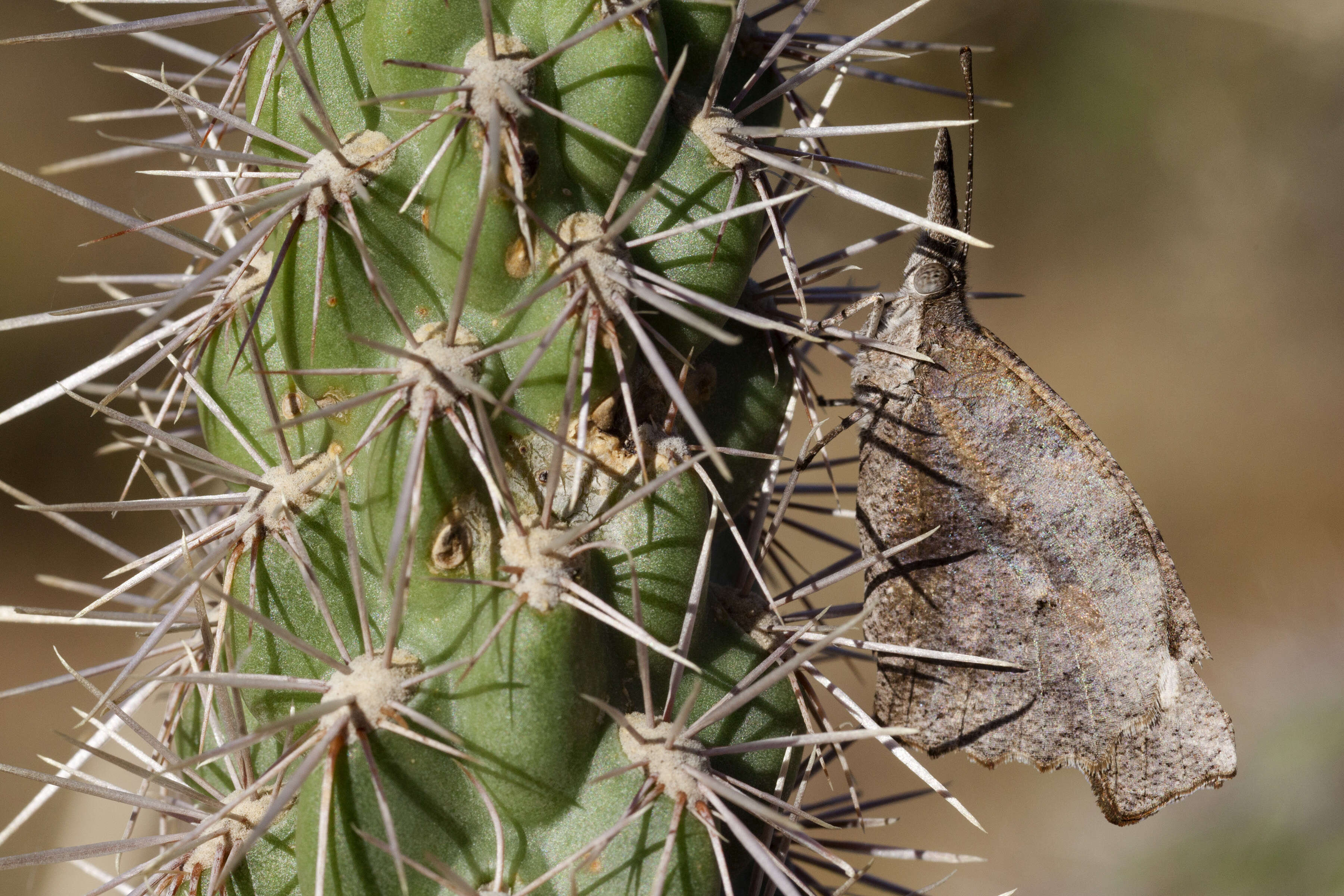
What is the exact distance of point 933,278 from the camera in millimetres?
1927

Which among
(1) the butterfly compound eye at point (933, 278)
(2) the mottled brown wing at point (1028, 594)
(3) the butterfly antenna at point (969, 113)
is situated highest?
(3) the butterfly antenna at point (969, 113)

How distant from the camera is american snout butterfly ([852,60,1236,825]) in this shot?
1689mm

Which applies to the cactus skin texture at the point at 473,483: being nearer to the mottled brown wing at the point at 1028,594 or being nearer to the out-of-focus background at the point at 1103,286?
the mottled brown wing at the point at 1028,594

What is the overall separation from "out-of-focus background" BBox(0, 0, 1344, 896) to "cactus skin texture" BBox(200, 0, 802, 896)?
4.10 meters

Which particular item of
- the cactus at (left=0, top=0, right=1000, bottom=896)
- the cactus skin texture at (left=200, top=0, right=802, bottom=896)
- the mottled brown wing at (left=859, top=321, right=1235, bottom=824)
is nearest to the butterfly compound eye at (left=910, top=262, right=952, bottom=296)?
the mottled brown wing at (left=859, top=321, right=1235, bottom=824)

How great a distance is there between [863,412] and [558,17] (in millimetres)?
1054

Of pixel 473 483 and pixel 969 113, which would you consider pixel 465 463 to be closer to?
pixel 473 483

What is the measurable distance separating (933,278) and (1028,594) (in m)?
0.69

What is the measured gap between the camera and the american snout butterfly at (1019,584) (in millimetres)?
1689

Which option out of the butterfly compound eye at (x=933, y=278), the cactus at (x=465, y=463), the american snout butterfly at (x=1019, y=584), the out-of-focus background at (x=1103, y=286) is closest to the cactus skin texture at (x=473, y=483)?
the cactus at (x=465, y=463)

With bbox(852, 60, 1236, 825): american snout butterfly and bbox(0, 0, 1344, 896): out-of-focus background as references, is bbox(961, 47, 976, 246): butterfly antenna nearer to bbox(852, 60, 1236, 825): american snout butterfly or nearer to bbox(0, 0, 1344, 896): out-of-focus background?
bbox(852, 60, 1236, 825): american snout butterfly

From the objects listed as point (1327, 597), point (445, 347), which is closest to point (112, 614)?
point (445, 347)

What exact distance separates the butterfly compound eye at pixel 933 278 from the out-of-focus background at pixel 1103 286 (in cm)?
357

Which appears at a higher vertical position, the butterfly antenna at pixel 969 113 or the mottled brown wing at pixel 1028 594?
the butterfly antenna at pixel 969 113
